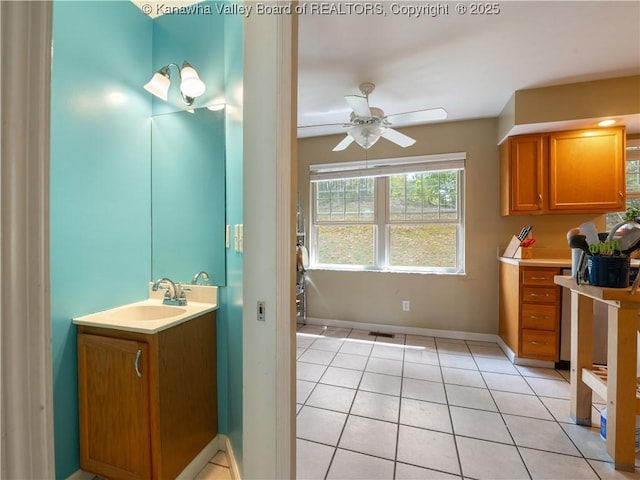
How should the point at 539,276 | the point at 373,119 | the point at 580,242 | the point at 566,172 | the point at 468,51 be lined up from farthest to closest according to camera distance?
the point at 566,172 → the point at 539,276 → the point at 373,119 → the point at 468,51 → the point at 580,242

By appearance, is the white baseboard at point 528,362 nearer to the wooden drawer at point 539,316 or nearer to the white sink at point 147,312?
the wooden drawer at point 539,316

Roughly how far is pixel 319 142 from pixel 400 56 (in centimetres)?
191

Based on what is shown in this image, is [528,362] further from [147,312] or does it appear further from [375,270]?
[147,312]

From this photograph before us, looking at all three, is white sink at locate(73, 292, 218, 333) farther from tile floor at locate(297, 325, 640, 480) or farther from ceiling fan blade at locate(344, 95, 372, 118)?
ceiling fan blade at locate(344, 95, 372, 118)

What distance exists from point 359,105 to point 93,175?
184 cm

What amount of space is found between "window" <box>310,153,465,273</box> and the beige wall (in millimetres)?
128

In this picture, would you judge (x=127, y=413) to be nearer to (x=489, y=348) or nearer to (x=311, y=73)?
(x=311, y=73)

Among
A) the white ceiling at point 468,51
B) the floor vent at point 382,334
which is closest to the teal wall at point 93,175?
the white ceiling at point 468,51

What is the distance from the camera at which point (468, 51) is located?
7.16 ft

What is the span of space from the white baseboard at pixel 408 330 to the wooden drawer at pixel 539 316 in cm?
70

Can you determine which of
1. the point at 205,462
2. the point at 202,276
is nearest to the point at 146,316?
the point at 202,276

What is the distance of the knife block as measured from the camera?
2947 mm

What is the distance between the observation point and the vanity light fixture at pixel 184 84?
165 cm

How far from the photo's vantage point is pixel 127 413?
1371 mm
